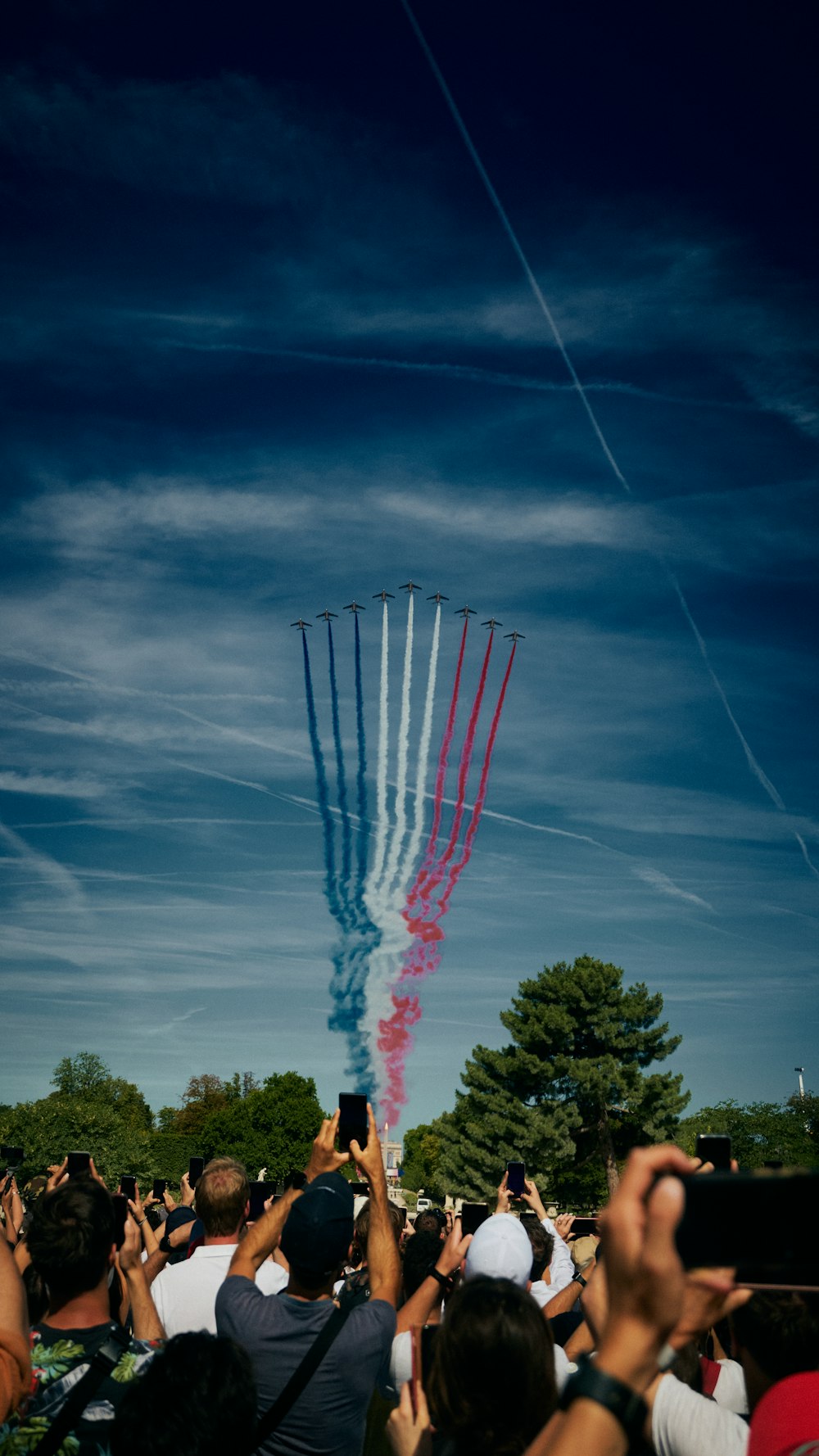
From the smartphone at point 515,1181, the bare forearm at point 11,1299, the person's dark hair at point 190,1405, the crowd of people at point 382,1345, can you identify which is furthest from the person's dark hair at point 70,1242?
the smartphone at point 515,1181

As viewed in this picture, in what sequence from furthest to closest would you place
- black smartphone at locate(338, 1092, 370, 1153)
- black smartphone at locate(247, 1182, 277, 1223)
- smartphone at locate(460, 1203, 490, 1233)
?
black smartphone at locate(247, 1182, 277, 1223) < smartphone at locate(460, 1203, 490, 1233) < black smartphone at locate(338, 1092, 370, 1153)

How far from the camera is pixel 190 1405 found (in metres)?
2.95

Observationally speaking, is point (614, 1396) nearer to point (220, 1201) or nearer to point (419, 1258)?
point (220, 1201)

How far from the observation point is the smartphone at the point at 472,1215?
311 inches

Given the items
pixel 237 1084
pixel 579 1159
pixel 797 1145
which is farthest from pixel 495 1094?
pixel 237 1084

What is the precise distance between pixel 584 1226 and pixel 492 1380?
880cm

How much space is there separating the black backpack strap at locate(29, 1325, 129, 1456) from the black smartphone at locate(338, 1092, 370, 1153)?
1.85m

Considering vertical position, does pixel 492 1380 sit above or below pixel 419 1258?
above

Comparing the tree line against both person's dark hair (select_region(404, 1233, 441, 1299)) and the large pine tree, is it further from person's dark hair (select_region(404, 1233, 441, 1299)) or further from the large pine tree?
person's dark hair (select_region(404, 1233, 441, 1299))

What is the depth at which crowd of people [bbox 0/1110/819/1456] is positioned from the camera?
186 centimetres

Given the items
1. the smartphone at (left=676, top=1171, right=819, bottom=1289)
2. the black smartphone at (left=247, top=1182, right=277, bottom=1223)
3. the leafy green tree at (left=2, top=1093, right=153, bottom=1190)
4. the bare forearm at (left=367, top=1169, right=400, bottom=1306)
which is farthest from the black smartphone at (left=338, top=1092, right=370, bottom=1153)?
the leafy green tree at (left=2, top=1093, right=153, bottom=1190)

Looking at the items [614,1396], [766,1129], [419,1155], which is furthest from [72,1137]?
[614,1396]

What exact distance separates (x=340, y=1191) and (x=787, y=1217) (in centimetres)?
349

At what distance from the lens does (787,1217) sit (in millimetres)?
1813
